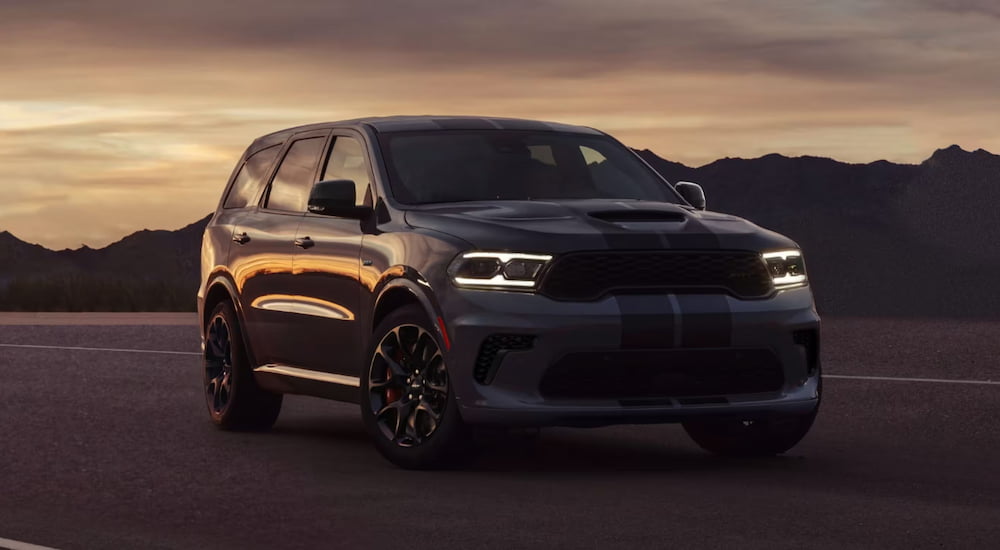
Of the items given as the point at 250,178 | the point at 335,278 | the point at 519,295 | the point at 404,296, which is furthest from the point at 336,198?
the point at 250,178

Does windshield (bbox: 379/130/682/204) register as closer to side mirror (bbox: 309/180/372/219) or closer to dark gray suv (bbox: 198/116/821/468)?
dark gray suv (bbox: 198/116/821/468)

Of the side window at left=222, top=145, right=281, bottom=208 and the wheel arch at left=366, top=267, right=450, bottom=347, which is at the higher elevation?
the side window at left=222, top=145, right=281, bottom=208

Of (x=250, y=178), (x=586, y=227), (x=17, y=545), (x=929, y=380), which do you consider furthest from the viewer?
(x=929, y=380)

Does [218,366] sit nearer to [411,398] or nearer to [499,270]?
[411,398]

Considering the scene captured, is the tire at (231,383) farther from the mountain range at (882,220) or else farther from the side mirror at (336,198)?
the mountain range at (882,220)

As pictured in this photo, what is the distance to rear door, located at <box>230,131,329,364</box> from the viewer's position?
11.6 meters

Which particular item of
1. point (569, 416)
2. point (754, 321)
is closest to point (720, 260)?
point (754, 321)

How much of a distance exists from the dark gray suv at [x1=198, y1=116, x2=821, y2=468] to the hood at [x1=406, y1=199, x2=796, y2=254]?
0.05 ft

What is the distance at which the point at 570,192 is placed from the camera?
36.6 feet

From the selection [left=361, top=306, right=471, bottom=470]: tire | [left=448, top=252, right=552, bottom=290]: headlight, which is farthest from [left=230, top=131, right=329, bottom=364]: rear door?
[left=448, top=252, right=552, bottom=290]: headlight

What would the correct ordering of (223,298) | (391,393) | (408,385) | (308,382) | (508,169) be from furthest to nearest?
(223,298) < (308,382) < (508,169) < (391,393) < (408,385)

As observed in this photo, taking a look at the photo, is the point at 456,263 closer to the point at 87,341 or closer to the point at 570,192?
the point at 570,192

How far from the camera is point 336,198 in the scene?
10.7 m

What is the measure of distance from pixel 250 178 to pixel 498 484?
161 inches
